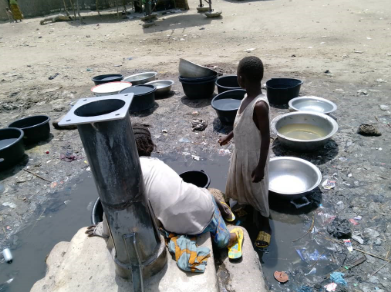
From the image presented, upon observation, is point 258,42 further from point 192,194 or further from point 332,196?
point 192,194

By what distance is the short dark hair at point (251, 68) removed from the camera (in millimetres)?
2008

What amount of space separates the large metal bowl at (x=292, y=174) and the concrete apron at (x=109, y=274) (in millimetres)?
1052

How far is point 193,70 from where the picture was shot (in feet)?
16.7

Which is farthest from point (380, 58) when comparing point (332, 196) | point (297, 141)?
point (332, 196)

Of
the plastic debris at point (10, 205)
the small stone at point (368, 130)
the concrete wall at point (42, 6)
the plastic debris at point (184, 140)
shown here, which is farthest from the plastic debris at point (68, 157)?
the concrete wall at point (42, 6)

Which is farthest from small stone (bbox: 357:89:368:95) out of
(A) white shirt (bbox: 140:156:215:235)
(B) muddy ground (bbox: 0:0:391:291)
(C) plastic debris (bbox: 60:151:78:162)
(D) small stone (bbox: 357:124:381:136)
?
(C) plastic debris (bbox: 60:151:78:162)

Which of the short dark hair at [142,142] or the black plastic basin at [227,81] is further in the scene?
the black plastic basin at [227,81]

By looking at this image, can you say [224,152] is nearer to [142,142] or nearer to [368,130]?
[142,142]

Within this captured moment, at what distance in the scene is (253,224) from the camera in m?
2.68

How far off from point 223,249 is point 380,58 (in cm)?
641

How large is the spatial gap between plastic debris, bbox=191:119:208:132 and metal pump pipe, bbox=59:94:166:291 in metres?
2.78

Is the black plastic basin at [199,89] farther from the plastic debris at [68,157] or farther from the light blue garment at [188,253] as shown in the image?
the light blue garment at [188,253]

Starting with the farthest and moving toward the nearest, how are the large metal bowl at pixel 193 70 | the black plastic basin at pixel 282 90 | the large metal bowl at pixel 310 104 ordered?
1. the large metal bowl at pixel 193 70
2. the black plastic basin at pixel 282 90
3. the large metal bowl at pixel 310 104

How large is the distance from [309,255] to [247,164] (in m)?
0.93
